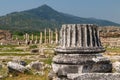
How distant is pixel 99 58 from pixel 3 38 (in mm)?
96902

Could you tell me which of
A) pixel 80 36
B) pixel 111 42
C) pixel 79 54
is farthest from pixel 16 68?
pixel 111 42

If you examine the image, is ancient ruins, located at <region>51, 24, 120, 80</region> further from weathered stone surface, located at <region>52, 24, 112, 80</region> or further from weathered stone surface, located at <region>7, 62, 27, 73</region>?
weathered stone surface, located at <region>7, 62, 27, 73</region>

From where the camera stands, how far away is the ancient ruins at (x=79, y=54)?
13094mm

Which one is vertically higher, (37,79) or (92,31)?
(92,31)

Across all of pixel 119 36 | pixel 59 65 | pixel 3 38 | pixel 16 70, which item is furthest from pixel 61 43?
pixel 3 38

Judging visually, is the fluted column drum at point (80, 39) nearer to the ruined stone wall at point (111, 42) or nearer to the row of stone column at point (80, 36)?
the row of stone column at point (80, 36)

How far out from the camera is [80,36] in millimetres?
13680

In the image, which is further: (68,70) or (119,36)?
(119,36)

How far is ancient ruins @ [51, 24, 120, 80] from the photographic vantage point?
1309 centimetres

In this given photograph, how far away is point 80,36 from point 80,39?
10 centimetres

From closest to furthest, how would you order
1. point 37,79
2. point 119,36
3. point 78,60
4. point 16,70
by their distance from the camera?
1. point 78,60
2. point 37,79
3. point 16,70
4. point 119,36

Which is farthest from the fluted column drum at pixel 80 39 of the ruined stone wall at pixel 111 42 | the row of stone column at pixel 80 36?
the ruined stone wall at pixel 111 42

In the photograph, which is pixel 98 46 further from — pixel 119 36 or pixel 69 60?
pixel 119 36

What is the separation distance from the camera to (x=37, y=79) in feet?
63.9
